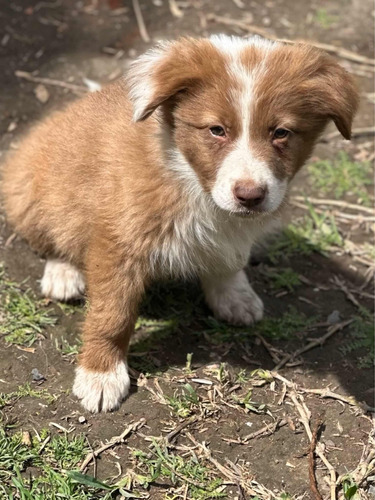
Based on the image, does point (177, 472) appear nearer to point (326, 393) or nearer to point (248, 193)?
point (326, 393)

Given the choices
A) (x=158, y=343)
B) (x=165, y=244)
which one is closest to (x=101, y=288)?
(x=165, y=244)

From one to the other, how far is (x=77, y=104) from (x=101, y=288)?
130 centimetres

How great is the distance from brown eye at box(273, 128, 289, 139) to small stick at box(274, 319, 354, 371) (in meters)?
1.45

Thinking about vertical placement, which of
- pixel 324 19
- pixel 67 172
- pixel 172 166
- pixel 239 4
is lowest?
pixel 324 19

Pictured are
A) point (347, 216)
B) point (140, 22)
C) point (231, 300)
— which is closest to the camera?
point (231, 300)

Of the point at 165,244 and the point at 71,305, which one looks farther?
the point at 71,305

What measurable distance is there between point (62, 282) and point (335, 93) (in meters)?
1.96

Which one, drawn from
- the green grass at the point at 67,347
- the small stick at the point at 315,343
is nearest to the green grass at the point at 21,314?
the green grass at the point at 67,347

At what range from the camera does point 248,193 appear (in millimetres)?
3422

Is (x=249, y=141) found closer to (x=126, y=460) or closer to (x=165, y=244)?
(x=165, y=244)

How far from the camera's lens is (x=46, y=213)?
4.41 metres

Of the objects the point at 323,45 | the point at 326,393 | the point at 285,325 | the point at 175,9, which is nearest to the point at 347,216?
the point at 285,325

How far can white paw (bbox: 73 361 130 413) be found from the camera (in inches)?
153

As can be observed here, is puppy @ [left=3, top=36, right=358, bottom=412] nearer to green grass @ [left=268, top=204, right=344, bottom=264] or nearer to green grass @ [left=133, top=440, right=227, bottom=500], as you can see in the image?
green grass @ [left=133, top=440, right=227, bottom=500]
